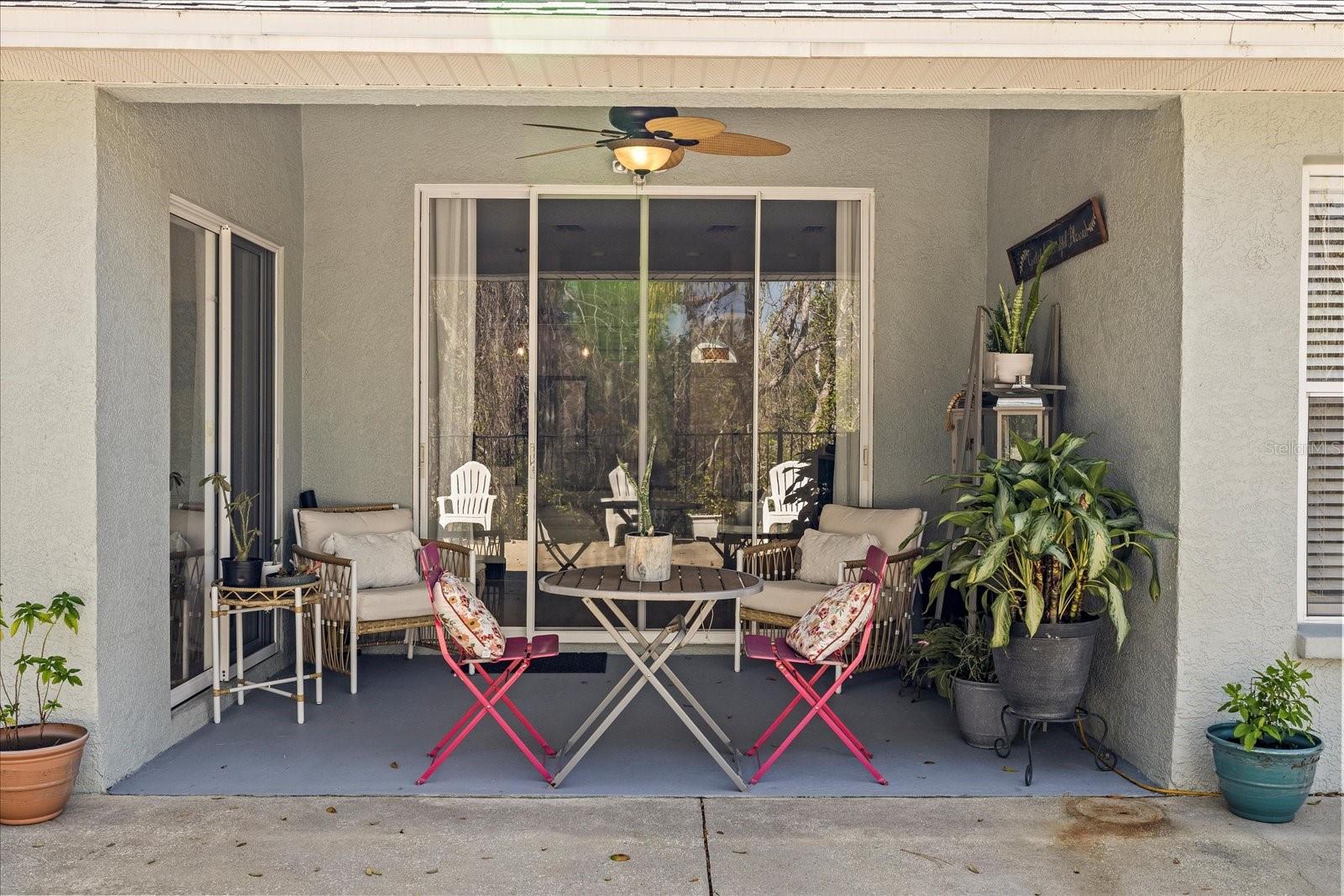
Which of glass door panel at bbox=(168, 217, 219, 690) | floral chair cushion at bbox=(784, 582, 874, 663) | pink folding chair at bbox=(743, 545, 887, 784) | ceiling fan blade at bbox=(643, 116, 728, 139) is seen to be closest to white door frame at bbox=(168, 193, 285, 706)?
glass door panel at bbox=(168, 217, 219, 690)

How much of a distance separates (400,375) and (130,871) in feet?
11.8

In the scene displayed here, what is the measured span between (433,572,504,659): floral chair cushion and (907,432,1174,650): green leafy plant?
5.49 ft

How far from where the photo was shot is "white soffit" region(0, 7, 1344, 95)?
3408 mm

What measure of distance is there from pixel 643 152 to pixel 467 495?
251cm

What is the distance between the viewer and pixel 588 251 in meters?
6.49

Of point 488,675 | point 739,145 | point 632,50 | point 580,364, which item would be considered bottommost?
point 488,675

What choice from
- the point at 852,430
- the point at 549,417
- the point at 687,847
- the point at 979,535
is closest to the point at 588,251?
the point at 549,417

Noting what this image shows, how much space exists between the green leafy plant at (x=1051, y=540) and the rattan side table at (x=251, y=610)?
2808 millimetres

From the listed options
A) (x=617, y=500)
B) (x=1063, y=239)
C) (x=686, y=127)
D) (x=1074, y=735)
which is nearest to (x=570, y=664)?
(x=617, y=500)

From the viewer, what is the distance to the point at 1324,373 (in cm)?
409

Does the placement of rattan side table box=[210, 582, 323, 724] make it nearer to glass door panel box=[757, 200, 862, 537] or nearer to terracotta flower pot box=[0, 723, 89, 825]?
terracotta flower pot box=[0, 723, 89, 825]

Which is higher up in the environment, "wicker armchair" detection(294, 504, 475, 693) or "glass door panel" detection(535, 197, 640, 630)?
"glass door panel" detection(535, 197, 640, 630)

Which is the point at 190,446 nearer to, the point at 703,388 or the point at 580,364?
the point at 580,364

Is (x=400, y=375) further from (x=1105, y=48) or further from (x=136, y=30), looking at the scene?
(x=1105, y=48)
